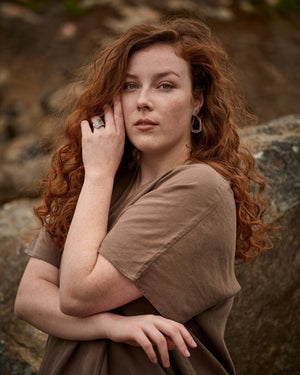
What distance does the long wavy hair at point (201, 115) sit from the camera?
73.5 inches

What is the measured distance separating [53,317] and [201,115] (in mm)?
994

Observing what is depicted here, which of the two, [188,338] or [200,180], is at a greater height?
[200,180]

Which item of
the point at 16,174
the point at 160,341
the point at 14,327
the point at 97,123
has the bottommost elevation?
the point at 16,174

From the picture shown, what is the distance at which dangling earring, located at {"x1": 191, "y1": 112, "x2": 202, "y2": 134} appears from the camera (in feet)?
6.36

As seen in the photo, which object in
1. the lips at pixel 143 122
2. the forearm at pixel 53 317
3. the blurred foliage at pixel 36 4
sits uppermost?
the lips at pixel 143 122

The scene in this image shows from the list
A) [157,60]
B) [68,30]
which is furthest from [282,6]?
[157,60]

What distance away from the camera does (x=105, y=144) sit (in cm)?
185

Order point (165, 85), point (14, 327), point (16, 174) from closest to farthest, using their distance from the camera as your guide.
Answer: point (165, 85), point (14, 327), point (16, 174)

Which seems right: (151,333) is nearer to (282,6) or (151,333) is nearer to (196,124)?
(196,124)

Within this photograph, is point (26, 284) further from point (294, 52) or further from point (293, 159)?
point (294, 52)

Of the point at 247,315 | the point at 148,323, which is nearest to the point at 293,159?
the point at 247,315

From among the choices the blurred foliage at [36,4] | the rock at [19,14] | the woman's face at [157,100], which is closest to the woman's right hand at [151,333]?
the woman's face at [157,100]

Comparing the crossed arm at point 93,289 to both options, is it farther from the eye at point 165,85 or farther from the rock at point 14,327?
the rock at point 14,327

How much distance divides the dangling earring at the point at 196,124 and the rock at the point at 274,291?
65 cm
